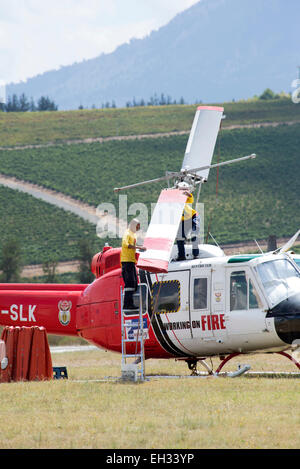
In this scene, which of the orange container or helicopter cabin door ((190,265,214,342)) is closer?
helicopter cabin door ((190,265,214,342))

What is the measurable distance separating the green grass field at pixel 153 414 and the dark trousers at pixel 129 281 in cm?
178

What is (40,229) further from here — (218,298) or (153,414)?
(153,414)

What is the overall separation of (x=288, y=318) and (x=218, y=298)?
163 centimetres

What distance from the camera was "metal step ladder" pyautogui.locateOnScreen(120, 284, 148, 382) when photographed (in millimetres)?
15227

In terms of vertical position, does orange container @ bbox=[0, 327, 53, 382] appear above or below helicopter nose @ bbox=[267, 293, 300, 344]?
below

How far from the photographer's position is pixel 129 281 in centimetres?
1531

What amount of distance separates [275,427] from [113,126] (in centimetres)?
14315

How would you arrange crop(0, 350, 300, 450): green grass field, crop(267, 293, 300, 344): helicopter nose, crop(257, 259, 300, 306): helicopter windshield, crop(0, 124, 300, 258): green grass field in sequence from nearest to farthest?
crop(0, 350, 300, 450): green grass field < crop(267, 293, 300, 344): helicopter nose < crop(257, 259, 300, 306): helicopter windshield < crop(0, 124, 300, 258): green grass field

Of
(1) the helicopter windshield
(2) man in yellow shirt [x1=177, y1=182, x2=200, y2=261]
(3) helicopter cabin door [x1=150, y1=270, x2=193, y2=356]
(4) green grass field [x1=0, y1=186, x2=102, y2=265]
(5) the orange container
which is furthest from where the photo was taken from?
(4) green grass field [x1=0, y1=186, x2=102, y2=265]

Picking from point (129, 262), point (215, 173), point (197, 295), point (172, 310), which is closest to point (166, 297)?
point (172, 310)

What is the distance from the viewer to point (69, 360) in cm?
2873

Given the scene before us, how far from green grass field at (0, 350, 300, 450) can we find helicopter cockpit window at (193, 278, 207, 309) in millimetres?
1601

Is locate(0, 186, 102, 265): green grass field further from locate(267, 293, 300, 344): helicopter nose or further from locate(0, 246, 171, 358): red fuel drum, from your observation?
locate(267, 293, 300, 344): helicopter nose

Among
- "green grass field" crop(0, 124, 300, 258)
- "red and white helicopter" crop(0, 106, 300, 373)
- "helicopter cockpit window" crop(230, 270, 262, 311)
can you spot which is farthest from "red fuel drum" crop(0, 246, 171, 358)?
"green grass field" crop(0, 124, 300, 258)
